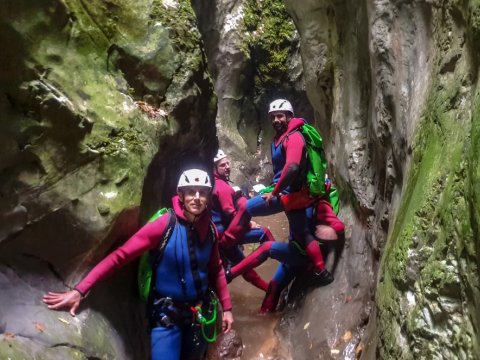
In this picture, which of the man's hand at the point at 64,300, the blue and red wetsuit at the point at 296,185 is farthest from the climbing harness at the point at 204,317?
the blue and red wetsuit at the point at 296,185

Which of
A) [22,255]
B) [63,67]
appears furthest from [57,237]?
[63,67]

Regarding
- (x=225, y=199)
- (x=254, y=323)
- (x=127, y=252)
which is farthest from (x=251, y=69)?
(x=127, y=252)

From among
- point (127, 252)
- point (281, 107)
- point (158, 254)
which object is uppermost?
point (281, 107)

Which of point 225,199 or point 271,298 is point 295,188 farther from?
point 271,298

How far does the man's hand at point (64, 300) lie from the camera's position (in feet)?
12.8

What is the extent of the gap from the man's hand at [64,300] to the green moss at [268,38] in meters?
12.4

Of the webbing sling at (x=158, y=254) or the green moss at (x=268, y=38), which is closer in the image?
the webbing sling at (x=158, y=254)

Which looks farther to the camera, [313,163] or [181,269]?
[313,163]

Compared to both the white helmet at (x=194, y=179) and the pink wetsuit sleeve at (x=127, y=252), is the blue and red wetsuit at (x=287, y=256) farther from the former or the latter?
the pink wetsuit sleeve at (x=127, y=252)

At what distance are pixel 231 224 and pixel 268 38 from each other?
388 inches

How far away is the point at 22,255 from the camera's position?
3.88 m

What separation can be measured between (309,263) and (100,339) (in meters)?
3.67

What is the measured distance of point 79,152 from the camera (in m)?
4.27

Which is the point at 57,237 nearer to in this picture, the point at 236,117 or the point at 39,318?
the point at 39,318
